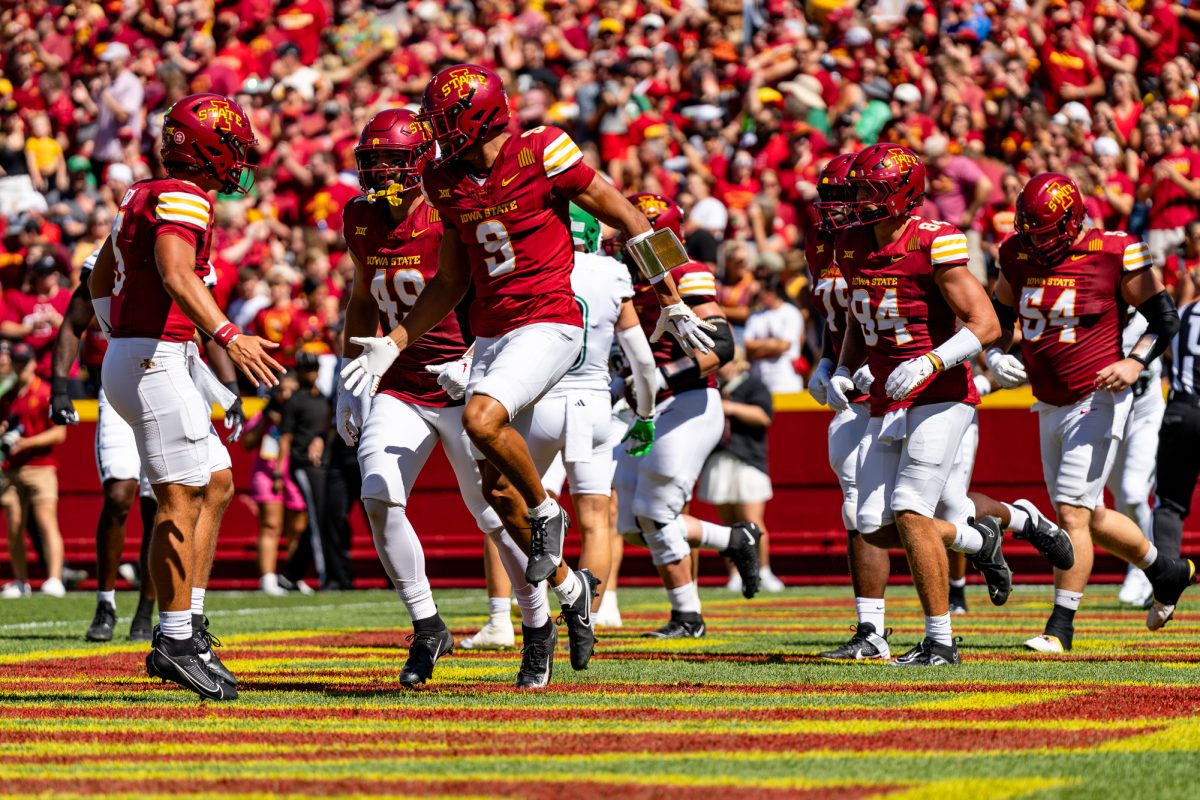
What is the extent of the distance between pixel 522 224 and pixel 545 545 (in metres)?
1.15

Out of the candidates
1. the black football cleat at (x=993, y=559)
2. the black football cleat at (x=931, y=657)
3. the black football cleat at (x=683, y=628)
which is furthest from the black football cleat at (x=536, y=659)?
the black football cleat at (x=683, y=628)

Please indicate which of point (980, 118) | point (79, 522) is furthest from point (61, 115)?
point (980, 118)

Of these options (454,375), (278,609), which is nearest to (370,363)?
(454,375)

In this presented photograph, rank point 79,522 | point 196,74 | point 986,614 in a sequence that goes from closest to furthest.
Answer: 1. point 986,614
2. point 79,522
3. point 196,74

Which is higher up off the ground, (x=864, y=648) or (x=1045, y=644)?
(x=864, y=648)

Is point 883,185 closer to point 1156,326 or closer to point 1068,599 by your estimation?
point 1156,326

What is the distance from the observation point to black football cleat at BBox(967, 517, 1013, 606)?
8.35 metres

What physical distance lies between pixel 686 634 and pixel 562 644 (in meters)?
0.91

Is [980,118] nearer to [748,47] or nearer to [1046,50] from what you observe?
[1046,50]

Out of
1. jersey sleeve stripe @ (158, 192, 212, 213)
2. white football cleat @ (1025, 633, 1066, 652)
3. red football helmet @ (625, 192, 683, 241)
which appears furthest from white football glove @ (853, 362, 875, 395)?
jersey sleeve stripe @ (158, 192, 212, 213)

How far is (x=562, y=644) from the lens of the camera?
8812 millimetres

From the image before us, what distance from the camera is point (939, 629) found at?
301 inches

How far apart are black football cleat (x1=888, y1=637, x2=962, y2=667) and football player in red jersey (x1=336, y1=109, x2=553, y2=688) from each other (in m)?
1.70

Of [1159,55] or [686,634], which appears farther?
[1159,55]
